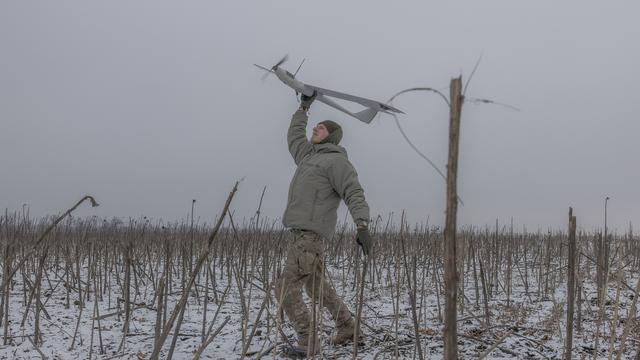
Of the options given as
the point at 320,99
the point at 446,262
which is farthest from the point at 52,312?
the point at 446,262

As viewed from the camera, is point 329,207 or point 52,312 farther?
point 52,312

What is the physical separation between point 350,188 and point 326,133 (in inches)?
18.0

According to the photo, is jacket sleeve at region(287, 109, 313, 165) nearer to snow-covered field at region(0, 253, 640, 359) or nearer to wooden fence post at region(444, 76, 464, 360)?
snow-covered field at region(0, 253, 640, 359)

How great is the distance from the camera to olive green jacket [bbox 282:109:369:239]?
10.3 feet

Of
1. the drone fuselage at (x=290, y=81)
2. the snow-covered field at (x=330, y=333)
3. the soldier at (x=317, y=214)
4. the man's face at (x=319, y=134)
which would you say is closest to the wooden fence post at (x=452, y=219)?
the snow-covered field at (x=330, y=333)

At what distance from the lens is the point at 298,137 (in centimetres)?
357

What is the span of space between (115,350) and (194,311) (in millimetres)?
1209

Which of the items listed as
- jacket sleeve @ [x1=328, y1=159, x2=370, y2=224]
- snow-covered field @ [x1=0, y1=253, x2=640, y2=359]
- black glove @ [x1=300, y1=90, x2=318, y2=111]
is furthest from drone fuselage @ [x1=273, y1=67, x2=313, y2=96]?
snow-covered field @ [x1=0, y1=253, x2=640, y2=359]

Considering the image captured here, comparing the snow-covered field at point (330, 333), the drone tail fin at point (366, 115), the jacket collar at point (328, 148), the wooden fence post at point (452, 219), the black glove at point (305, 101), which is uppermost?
the black glove at point (305, 101)

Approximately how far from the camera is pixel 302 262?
310 centimetres

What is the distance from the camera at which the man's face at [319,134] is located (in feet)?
11.2

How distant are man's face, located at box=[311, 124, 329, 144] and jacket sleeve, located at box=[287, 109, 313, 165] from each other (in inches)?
3.8

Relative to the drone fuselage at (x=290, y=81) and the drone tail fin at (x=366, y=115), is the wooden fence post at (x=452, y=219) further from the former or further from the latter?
the drone fuselage at (x=290, y=81)

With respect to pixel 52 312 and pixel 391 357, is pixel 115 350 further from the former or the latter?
pixel 391 357
